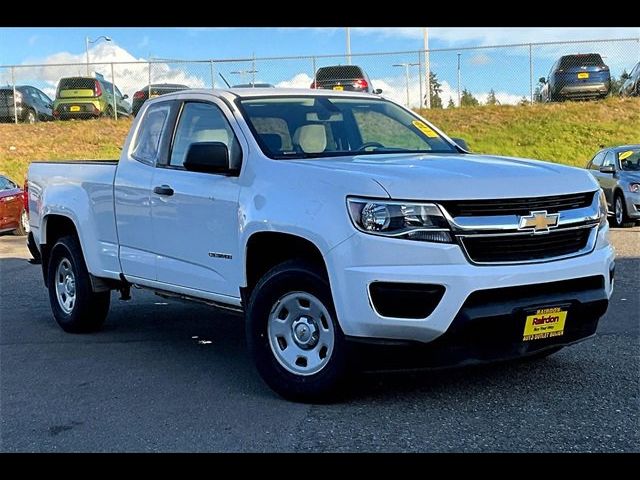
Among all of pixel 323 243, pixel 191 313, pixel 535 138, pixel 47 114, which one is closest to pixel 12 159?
pixel 47 114

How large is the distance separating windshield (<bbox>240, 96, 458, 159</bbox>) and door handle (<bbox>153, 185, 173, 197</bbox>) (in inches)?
30.8

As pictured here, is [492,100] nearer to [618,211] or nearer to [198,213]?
[618,211]

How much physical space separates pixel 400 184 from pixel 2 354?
3.93 m

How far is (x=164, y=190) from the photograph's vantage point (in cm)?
579

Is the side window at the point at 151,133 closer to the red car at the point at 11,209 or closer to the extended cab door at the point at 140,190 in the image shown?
the extended cab door at the point at 140,190

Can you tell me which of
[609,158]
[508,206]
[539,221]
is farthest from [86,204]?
[609,158]

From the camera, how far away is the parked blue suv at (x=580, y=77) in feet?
83.6

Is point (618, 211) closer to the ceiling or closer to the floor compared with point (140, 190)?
closer to the floor

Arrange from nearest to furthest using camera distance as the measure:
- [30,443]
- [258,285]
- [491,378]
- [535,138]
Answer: [30,443], [258,285], [491,378], [535,138]

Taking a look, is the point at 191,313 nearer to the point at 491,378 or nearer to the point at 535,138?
the point at 491,378

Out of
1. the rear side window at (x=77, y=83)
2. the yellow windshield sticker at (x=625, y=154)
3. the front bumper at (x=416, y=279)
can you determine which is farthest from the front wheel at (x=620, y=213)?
the rear side window at (x=77, y=83)

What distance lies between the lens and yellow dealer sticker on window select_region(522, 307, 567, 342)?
4.53 meters

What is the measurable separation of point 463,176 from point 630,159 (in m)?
12.2
